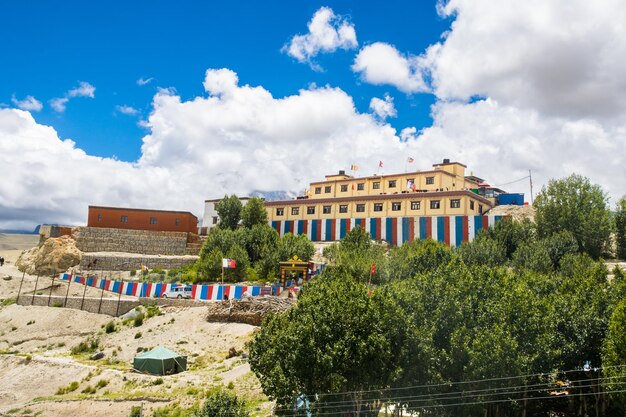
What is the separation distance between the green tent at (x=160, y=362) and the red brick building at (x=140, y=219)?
4403 cm

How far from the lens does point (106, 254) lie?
75438 mm

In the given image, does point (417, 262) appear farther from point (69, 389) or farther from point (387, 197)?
point (69, 389)

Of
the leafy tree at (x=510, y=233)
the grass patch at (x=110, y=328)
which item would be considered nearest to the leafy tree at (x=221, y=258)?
the grass patch at (x=110, y=328)

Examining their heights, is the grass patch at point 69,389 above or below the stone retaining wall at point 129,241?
below

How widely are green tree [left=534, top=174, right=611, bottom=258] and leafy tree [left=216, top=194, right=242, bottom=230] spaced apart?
46460mm

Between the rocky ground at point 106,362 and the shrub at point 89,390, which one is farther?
the shrub at point 89,390

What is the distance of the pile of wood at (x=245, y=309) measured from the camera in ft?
155

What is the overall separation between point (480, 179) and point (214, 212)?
5067cm

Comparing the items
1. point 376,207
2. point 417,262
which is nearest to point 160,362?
point 417,262

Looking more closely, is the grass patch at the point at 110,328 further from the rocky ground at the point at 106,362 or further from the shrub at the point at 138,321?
the shrub at the point at 138,321

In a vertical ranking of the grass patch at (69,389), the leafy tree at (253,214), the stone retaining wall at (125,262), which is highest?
the leafy tree at (253,214)

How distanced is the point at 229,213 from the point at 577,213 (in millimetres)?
52211

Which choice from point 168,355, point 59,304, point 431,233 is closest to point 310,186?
point 431,233

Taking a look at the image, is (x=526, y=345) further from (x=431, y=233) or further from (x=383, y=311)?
(x=431, y=233)
